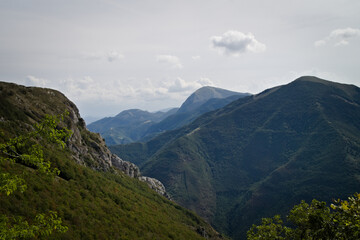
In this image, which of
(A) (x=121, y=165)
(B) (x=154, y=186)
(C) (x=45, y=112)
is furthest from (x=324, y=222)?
(B) (x=154, y=186)

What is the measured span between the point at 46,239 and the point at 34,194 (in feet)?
26.9

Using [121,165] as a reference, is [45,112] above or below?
above

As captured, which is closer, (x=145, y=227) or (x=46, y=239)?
(x=46, y=239)

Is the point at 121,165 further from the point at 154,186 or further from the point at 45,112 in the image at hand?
the point at 45,112

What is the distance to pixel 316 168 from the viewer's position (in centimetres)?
18675

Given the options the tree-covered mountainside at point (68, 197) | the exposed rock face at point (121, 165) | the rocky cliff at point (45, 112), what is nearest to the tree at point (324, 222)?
the tree-covered mountainside at point (68, 197)

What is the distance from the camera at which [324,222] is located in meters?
15.3

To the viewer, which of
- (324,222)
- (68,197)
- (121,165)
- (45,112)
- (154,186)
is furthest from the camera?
(154,186)

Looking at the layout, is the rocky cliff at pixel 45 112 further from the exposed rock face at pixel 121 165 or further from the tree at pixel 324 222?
the tree at pixel 324 222

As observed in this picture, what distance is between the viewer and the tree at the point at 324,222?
12.6m

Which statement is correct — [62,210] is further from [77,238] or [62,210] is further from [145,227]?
[145,227]

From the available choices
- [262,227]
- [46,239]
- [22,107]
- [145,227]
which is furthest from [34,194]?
[22,107]

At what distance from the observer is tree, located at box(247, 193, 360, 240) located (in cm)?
1262

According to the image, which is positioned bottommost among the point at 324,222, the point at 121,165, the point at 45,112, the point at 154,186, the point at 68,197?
the point at 154,186
